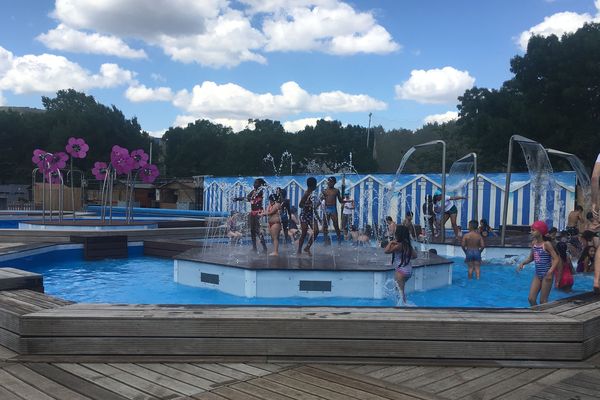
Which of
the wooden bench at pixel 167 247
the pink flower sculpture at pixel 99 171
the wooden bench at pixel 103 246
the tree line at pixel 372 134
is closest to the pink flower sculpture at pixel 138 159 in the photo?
the pink flower sculpture at pixel 99 171

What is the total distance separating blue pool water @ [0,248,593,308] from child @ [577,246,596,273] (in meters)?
0.22

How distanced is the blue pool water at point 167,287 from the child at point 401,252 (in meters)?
1.05

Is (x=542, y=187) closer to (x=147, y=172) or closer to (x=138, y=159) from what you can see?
(x=138, y=159)

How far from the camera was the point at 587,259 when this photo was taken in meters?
10.2

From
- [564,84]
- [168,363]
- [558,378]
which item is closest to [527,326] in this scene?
[558,378]

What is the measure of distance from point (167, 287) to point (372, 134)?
2038 inches

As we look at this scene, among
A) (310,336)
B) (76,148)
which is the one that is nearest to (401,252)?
(310,336)

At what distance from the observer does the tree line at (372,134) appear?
82.9ft

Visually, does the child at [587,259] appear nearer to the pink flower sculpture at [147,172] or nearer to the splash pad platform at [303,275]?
the splash pad platform at [303,275]

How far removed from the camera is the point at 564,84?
83.5 feet

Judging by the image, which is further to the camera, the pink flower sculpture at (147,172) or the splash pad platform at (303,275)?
the pink flower sculpture at (147,172)

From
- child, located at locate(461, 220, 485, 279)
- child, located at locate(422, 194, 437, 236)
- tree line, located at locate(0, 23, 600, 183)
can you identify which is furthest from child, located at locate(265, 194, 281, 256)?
tree line, located at locate(0, 23, 600, 183)

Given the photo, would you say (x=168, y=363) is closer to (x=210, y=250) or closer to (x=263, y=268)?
(x=263, y=268)

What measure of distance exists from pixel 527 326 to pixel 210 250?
26.5 ft
